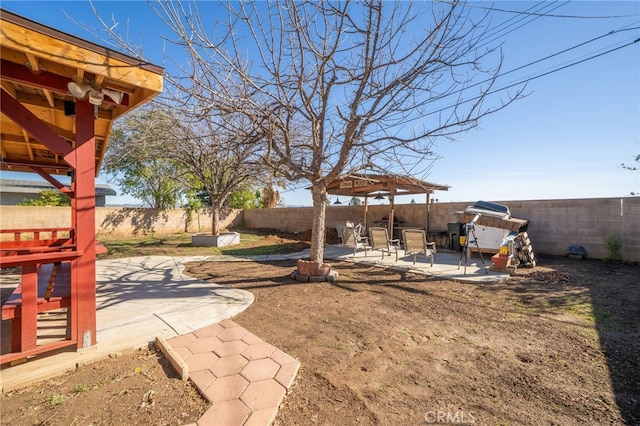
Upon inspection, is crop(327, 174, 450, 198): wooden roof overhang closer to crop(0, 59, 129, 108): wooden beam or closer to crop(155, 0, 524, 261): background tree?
Result: crop(155, 0, 524, 261): background tree

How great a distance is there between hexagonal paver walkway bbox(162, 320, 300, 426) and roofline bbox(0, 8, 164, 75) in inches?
106

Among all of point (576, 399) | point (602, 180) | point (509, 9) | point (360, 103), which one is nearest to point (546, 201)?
point (602, 180)

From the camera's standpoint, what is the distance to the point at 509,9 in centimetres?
446

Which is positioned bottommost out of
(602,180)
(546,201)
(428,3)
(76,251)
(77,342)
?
(77,342)

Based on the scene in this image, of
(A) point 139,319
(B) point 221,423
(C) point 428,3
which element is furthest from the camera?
(C) point 428,3

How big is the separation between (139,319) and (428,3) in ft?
19.0

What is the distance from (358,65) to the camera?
4.59 meters

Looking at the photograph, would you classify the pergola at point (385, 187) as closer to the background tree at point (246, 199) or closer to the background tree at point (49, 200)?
the background tree at point (246, 199)

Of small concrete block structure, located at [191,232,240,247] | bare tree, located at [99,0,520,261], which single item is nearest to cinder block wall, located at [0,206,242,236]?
small concrete block structure, located at [191,232,240,247]

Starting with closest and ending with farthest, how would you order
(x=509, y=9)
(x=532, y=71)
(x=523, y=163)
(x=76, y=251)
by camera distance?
(x=76, y=251), (x=509, y=9), (x=532, y=71), (x=523, y=163)

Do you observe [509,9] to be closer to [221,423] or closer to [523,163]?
[523,163]

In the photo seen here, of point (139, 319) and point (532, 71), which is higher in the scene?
point (532, 71)

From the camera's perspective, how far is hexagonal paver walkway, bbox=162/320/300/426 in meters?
1.77

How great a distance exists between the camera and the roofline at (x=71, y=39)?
1.90 m
